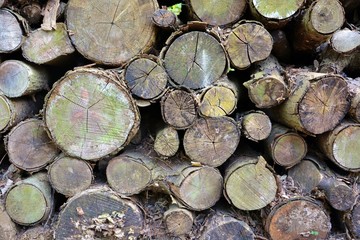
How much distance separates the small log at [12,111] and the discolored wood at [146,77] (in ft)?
2.86

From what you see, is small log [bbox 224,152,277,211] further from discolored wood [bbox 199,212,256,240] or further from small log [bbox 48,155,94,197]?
small log [bbox 48,155,94,197]

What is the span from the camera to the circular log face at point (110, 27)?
242 cm

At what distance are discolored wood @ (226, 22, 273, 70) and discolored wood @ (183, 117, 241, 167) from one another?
418 mm

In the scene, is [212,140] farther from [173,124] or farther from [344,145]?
[344,145]

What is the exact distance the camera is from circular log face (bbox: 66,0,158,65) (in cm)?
242

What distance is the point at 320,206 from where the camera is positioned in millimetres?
2494

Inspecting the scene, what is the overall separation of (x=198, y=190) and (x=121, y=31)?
1205 mm

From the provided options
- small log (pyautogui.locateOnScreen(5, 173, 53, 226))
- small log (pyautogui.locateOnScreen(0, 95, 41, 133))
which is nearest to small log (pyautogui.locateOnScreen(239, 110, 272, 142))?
small log (pyautogui.locateOnScreen(5, 173, 53, 226))

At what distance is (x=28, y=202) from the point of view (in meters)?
2.50

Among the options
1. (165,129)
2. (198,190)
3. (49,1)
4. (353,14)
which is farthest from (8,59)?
(353,14)

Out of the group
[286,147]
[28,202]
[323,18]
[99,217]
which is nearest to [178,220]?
[99,217]

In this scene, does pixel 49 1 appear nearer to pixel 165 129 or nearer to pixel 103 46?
pixel 103 46

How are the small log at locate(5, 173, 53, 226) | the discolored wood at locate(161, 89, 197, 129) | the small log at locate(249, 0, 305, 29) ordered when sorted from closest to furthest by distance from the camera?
the discolored wood at locate(161, 89, 197, 129), the small log at locate(249, 0, 305, 29), the small log at locate(5, 173, 53, 226)

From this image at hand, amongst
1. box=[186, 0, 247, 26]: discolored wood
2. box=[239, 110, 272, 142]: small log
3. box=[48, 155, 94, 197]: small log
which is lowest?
box=[48, 155, 94, 197]: small log
